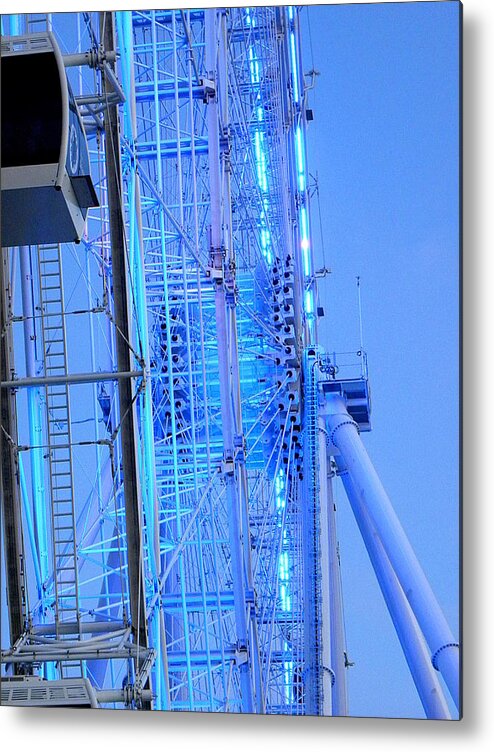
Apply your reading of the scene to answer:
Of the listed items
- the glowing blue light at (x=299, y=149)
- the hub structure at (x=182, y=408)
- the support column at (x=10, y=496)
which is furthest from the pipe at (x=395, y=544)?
the support column at (x=10, y=496)

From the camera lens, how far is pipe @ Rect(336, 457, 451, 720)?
15.0 feet

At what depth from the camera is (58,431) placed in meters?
5.47

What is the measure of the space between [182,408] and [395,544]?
1831 millimetres

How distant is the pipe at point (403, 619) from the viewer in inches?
180

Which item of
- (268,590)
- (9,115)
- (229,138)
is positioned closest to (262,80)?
(229,138)

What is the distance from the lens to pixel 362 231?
17.4ft

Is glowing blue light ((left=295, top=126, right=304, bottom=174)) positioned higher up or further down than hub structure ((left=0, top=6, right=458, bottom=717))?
higher up

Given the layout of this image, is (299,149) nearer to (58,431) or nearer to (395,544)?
(58,431)

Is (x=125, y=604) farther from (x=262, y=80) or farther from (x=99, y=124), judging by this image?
(x=262, y=80)

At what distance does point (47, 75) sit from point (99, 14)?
2.14 ft

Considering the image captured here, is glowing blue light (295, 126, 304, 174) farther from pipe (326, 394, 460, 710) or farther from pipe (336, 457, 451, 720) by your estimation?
pipe (336, 457, 451, 720)

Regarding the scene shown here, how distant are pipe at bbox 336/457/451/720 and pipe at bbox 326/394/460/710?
0.03m

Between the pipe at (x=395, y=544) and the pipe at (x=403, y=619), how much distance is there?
3 centimetres

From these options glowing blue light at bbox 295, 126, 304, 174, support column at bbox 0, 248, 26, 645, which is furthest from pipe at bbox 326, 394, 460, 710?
support column at bbox 0, 248, 26, 645
